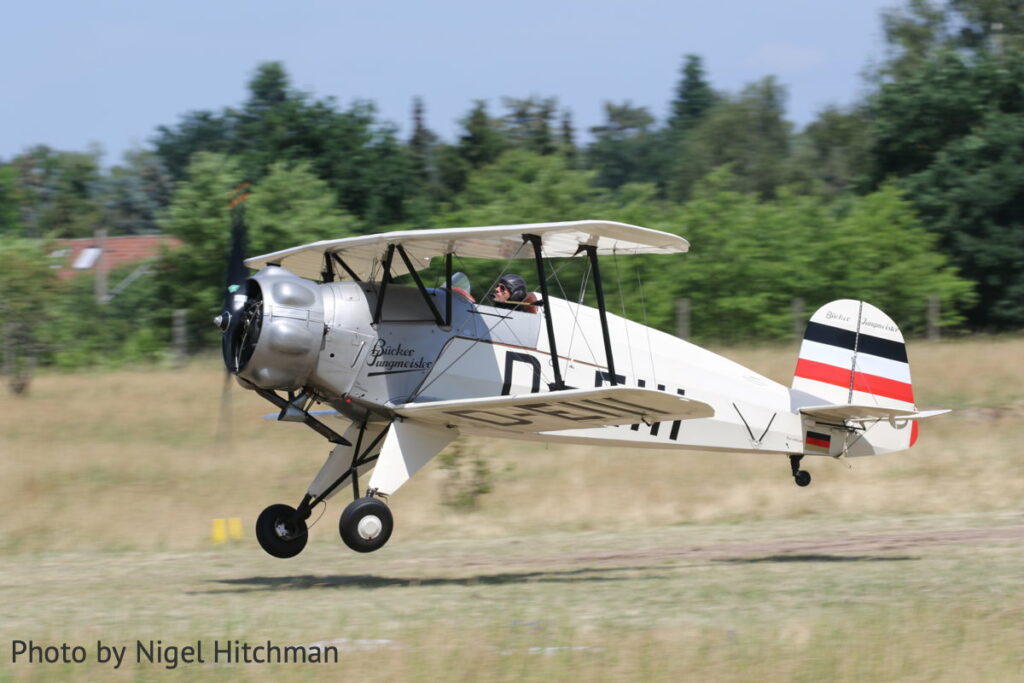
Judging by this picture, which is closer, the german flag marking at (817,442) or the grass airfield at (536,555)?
the grass airfield at (536,555)

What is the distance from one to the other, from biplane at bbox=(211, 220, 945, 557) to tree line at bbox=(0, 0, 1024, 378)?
7734 millimetres

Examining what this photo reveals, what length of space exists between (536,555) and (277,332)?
385 centimetres

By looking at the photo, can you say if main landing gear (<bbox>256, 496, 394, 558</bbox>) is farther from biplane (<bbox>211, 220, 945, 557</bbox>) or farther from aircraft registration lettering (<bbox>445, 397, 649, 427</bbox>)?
aircraft registration lettering (<bbox>445, 397, 649, 427</bbox>)

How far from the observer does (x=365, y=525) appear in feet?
31.5

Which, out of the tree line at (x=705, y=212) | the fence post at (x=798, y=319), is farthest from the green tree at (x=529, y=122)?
the fence post at (x=798, y=319)

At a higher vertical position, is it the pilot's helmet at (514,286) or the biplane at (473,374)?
the pilot's helmet at (514,286)

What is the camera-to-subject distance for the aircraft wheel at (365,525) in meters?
9.55

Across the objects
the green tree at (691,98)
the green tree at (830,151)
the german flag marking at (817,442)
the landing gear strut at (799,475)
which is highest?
the green tree at (691,98)

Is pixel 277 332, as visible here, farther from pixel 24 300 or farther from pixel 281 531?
pixel 24 300

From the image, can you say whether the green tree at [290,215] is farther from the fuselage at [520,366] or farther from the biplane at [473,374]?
the fuselage at [520,366]

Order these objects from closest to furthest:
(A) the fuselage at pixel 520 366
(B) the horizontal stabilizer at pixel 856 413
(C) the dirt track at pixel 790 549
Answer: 1. (A) the fuselage at pixel 520 366
2. (B) the horizontal stabilizer at pixel 856 413
3. (C) the dirt track at pixel 790 549

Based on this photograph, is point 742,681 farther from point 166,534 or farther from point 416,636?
point 166,534

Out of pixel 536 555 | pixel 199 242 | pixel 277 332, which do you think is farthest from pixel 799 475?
pixel 199 242

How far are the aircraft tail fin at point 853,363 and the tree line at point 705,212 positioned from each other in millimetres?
7103
